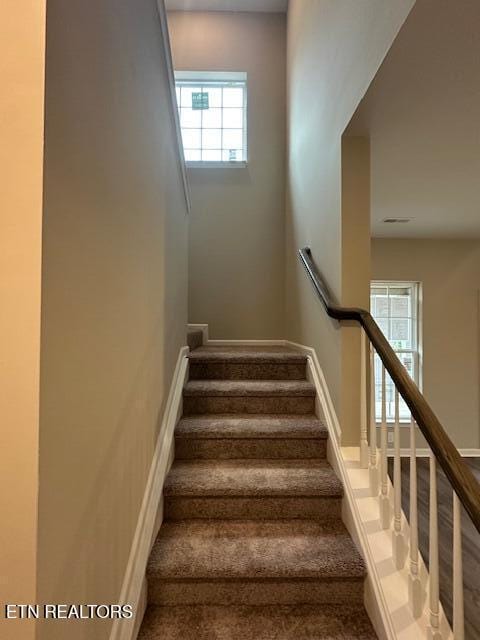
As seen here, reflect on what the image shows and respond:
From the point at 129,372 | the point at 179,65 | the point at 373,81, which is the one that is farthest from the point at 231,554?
the point at 179,65

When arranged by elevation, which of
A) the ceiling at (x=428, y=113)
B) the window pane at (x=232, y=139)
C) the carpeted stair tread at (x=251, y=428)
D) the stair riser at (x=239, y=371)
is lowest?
the carpeted stair tread at (x=251, y=428)

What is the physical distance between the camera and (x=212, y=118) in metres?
4.01

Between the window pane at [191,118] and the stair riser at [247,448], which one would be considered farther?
the window pane at [191,118]

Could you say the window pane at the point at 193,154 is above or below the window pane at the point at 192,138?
below

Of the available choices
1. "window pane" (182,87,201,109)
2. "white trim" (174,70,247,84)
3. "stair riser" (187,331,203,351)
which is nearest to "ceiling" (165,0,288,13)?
"white trim" (174,70,247,84)

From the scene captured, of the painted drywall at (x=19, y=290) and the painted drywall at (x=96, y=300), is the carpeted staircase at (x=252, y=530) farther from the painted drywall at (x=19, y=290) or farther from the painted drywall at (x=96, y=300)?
the painted drywall at (x=19, y=290)

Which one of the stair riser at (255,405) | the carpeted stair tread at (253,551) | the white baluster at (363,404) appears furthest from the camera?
the stair riser at (255,405)

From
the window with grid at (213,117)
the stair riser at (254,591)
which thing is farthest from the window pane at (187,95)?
the stair riser at (254,591)

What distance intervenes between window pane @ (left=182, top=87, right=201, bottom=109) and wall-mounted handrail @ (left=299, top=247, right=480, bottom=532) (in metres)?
3.24

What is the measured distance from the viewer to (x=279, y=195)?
3.82 m

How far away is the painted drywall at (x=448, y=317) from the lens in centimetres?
419

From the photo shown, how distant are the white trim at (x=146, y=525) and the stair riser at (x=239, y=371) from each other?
0.41 meters

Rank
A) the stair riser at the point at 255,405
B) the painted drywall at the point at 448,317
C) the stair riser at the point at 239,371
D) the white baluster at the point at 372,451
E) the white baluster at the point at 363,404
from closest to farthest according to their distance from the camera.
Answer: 1. the white baluster at the point at 372,451
2. the white baluster at the point at 363,404
3. the stair riser at the point at 255,405
4. the stair riser at the point at 239,371
5. the painted drywall at the point at 448,317

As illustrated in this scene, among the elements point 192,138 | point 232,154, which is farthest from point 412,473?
point 192,138
